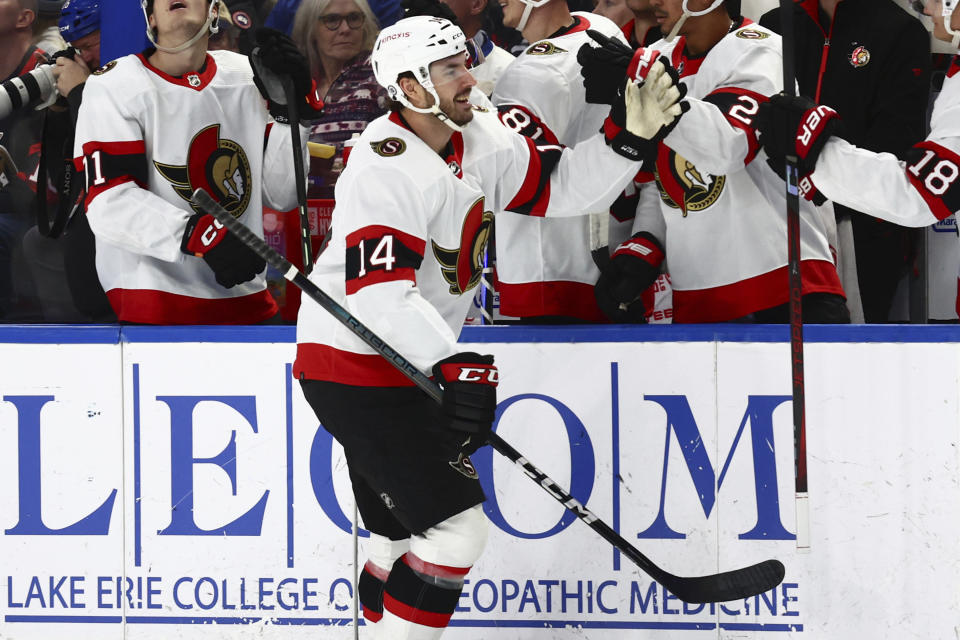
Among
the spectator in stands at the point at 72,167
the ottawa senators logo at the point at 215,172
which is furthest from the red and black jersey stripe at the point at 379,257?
the spectator in stands at the point at 72,167

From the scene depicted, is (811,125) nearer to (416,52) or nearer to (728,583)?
(416,52)

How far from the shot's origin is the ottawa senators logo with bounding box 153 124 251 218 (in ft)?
10.3

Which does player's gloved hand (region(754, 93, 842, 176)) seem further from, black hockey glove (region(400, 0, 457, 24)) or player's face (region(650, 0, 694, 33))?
black hockey glove (region(400, 0, 457, 24))

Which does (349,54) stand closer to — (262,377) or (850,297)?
(262,377)

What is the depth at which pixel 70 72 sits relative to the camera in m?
3.41

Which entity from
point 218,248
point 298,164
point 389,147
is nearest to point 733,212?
point 389,147

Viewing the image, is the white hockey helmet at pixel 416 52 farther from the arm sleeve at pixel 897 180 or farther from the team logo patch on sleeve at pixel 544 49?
the arm sleeve at pixel 897 180

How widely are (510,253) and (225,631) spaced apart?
126cm

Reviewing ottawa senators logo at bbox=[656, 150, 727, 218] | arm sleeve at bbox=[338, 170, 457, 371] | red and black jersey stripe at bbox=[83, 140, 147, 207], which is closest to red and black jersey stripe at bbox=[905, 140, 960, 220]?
ottawa senators logo at bbox=[656, 150, 727, 218]

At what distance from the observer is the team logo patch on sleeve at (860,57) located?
10.9ft

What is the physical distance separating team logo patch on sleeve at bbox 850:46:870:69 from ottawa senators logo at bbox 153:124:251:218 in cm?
175

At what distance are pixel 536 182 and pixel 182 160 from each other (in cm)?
101

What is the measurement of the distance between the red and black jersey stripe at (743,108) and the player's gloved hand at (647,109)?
0.77ft

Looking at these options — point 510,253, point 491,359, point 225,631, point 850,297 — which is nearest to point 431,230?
point 491,359
